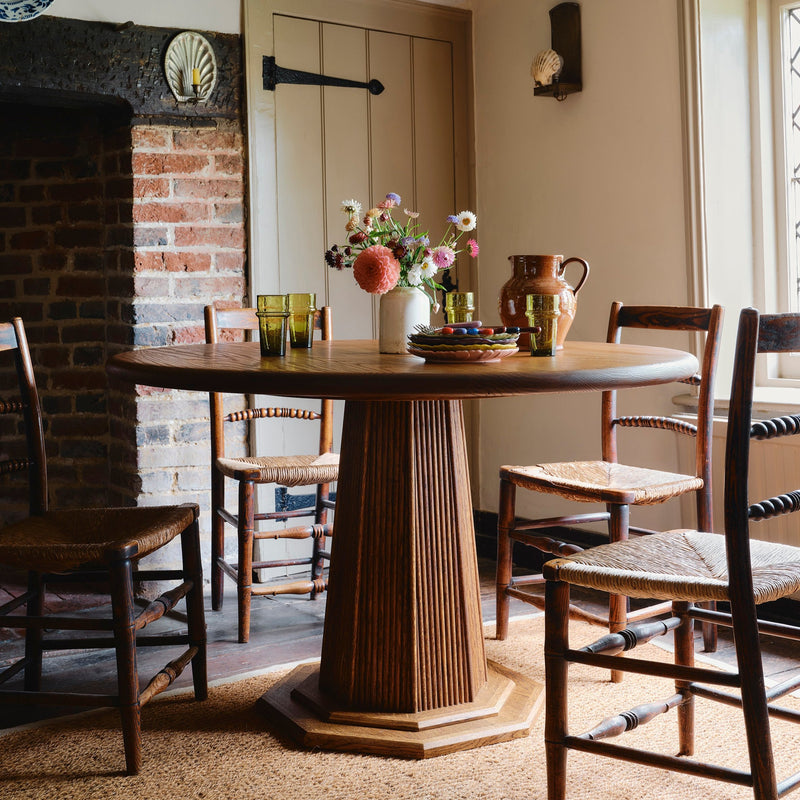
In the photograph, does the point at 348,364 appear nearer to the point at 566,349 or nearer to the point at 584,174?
the point at 566,349

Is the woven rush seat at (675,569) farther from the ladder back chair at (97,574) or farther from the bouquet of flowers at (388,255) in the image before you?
the ladder back chair at (97,574)

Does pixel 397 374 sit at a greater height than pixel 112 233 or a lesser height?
lesser

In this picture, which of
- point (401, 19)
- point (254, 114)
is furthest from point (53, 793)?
point (401, 19)

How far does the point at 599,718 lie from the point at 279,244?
2.03 meters

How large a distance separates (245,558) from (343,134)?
1.68 m

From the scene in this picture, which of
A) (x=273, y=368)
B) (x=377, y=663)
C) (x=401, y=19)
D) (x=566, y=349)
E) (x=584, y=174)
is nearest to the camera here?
(x=273, y=368)

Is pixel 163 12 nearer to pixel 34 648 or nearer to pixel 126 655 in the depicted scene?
pixel 34 648

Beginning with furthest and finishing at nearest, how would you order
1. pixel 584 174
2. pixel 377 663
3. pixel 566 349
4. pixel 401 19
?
pixel 401 19, pixel 584 174, pixel 566 349, pixel 377 663

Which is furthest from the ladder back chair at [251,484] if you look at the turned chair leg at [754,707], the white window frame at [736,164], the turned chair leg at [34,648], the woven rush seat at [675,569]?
the turned chair leg at [754,707]

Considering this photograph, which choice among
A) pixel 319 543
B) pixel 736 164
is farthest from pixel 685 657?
pixel 736 164

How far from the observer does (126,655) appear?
2.08 m

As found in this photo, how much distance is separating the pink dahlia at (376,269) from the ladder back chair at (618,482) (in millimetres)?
755

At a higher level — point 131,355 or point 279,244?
point 279,244

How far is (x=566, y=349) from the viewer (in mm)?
2471
